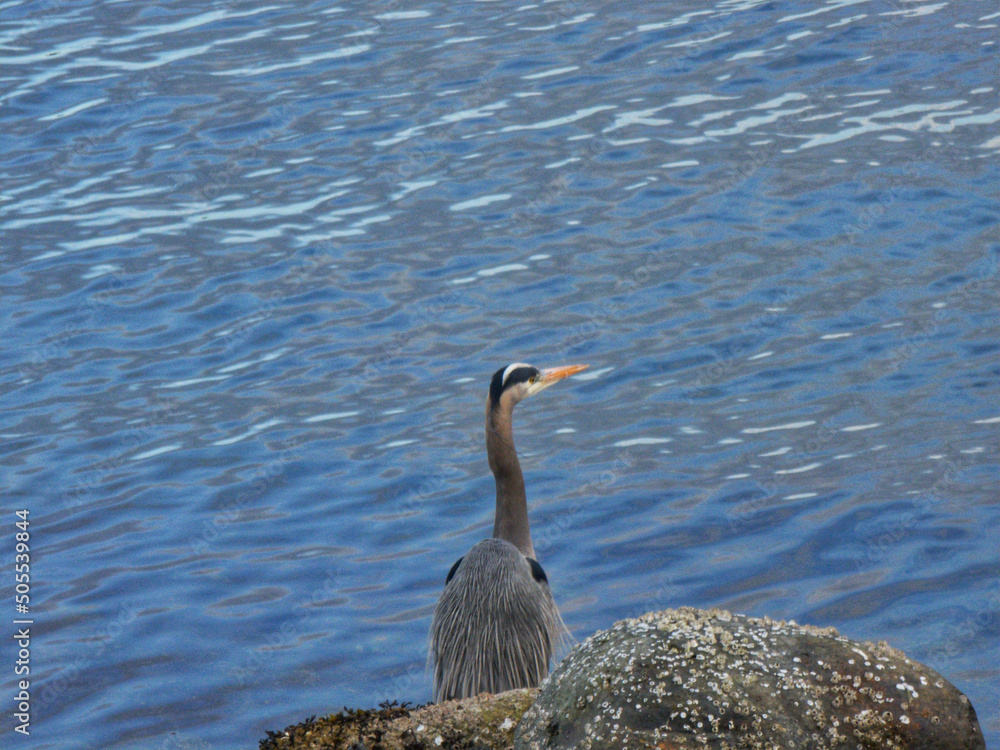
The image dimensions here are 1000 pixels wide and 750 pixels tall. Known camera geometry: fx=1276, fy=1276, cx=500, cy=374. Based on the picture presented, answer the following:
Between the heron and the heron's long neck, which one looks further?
the heron's long neck

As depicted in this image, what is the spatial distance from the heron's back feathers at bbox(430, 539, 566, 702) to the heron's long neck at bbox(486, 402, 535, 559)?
1092 mm

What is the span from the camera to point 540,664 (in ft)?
24.0

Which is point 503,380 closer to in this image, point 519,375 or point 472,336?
point 519,375

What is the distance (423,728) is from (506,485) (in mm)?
3268

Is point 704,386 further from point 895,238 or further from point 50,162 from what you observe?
point 50,162

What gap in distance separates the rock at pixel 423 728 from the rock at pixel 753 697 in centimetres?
71

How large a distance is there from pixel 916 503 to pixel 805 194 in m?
8.08

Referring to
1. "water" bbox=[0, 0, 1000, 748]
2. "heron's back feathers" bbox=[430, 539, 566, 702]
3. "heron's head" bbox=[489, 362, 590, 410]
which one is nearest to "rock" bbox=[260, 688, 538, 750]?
"heron's back feathers" bbox=[430, 539, 566, 702]

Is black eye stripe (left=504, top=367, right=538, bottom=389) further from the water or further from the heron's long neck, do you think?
the water

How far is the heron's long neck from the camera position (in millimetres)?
8727

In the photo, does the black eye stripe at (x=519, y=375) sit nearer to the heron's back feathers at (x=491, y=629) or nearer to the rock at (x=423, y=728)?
the heron's back feathers at (x=491, y=629)

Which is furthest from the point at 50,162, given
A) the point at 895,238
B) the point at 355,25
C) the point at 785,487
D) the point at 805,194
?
the point at 785,487

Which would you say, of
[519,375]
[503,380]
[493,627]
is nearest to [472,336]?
[519,375]

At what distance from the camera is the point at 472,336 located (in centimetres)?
1495
